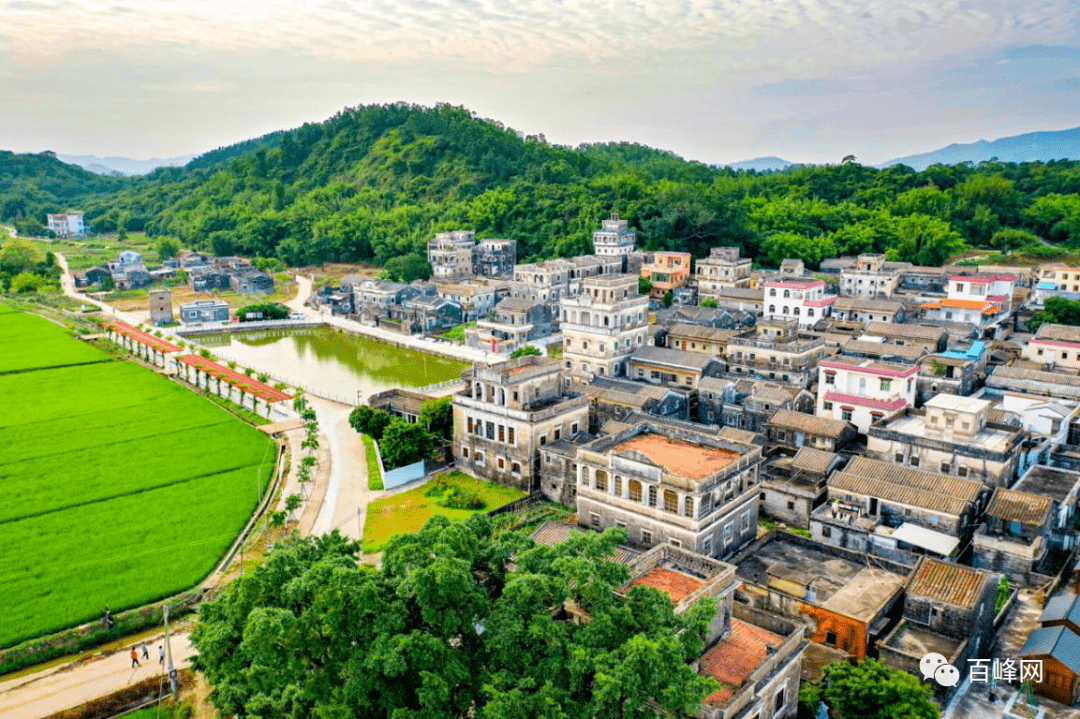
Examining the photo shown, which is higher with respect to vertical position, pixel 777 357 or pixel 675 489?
pixel 777 357

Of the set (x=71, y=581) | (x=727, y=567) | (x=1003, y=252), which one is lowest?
(x=71, y=581)

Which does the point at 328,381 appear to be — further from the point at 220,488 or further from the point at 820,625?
the point at 820,625

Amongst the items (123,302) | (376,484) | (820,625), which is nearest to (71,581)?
(376,484)

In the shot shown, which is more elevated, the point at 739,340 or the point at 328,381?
the point at 739,340

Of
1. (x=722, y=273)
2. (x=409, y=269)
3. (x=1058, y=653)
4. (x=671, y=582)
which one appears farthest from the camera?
(x=409, y=269)

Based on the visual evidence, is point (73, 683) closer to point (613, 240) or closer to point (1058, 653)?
point (1058, 653)

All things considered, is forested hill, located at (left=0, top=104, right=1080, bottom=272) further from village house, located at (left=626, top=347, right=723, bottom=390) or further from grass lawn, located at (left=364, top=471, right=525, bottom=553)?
grass lawn, located at (left=364, top=471, right=525, bottom=553)

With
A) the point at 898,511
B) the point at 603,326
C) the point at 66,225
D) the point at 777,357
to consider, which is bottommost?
the point at 898,511

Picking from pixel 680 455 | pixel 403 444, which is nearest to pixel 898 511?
pixel 680 455
